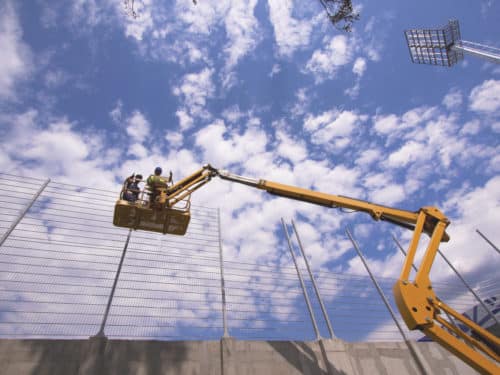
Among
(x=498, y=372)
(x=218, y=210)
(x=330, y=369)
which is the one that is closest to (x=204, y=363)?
(x=330, y=369)

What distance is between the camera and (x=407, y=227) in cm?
852

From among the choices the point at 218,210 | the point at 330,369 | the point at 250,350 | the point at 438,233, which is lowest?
the point at 330,369

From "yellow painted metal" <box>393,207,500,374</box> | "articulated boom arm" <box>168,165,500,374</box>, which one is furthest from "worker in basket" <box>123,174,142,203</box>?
"yellow painted metal" <box>393,207,500,374</box>

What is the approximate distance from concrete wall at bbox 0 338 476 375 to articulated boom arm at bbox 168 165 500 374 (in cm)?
248

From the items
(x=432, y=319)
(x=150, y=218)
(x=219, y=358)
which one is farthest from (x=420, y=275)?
(x=150, y=218)

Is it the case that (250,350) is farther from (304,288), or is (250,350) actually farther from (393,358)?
(393,358)

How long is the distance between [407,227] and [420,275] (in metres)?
2.32

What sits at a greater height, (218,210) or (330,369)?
(218,210)

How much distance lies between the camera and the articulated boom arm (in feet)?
19.0

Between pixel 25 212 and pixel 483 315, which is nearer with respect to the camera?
pixel 25 212

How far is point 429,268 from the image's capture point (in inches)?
265

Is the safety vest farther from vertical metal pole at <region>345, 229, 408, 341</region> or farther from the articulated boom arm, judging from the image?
vertical metal pole at <region>345, 229, 408, 341</region>

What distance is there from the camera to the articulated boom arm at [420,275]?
19.0ft

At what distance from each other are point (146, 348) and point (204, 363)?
1.48 meters
